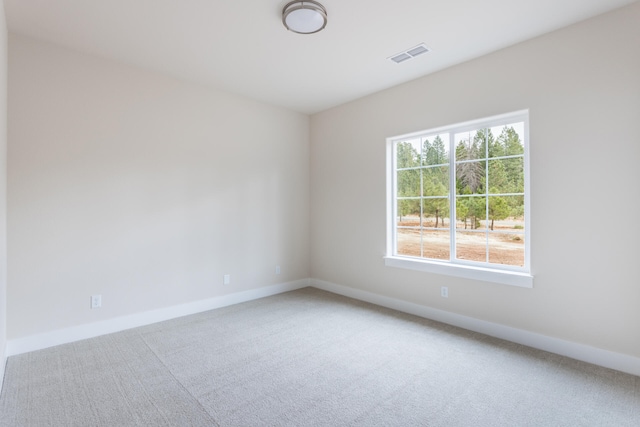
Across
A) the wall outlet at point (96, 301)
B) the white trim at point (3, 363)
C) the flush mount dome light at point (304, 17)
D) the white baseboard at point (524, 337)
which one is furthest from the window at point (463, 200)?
the white trim at point (3, 363)

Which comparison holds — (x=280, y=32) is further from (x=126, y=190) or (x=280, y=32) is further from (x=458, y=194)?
(x=458, y=194)

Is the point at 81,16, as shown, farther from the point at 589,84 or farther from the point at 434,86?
the point at 589,84

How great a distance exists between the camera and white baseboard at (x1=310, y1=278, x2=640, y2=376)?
2439 millimetres

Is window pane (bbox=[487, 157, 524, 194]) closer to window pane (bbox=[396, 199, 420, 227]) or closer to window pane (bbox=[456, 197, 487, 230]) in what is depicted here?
window pane (bbox=[456, 197, 487, 230])

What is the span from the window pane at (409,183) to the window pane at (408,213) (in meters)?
0.09

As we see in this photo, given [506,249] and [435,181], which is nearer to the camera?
[506,249]

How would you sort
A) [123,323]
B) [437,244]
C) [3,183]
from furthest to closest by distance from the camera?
[437,244] < [123,323] < [3,183]

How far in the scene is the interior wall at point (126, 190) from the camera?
9.25ft

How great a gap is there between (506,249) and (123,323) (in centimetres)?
396

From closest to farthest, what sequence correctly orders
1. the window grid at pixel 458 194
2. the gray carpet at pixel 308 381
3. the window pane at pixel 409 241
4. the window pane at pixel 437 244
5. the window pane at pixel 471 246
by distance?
the gray carpet at pixel 308 381 → the window grid at pixel 458 194 → the window pane at pixel 471 246 → the window pane at pixel 437 244 → the window pane at pixel 409 241

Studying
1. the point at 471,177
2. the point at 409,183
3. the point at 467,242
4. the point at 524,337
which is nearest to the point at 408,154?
the point at 409,183

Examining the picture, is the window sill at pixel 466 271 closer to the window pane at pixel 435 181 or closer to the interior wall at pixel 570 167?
the interior wall at pixel 570 167

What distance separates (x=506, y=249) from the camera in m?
3.12

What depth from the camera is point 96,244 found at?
3.14 m
